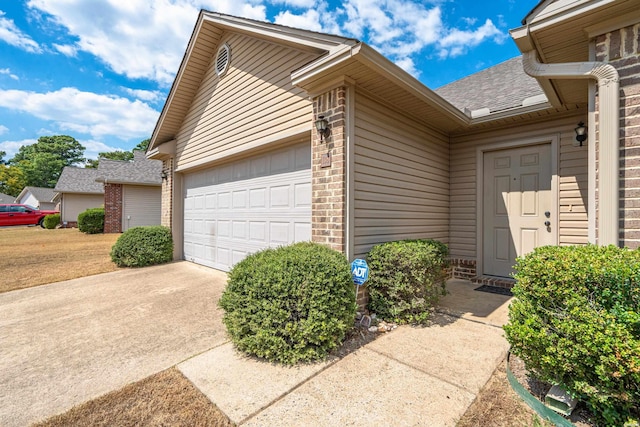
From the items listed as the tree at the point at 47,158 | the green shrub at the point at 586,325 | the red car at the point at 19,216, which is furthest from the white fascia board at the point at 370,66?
the tree at the point at 47,158

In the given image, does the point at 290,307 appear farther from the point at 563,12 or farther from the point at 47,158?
the point at 47,158

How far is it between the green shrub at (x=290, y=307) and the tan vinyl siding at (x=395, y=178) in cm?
99

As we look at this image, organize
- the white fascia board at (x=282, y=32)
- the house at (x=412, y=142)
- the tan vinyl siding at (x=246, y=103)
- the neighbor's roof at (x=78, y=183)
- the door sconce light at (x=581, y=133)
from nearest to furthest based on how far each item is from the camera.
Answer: the house at (x=412, y=142) < the white fascia board at (x=282, y=32) < the door sconce light at (x=581, y=133) < the tan vinyl siding at (x=246, y=103) < the neighbor's roof at (x=78, y=183)

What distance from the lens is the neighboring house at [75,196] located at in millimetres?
19297

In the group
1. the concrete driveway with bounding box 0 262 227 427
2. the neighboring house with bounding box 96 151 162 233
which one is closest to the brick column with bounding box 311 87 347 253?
the concrete driveway with bounding box 0 262 227 427

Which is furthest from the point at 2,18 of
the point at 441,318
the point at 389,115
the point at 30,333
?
the point at 441,318

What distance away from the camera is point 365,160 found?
12.8 feet

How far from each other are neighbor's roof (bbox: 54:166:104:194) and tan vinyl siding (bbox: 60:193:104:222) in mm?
555

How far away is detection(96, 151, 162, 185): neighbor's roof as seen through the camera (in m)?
14.4

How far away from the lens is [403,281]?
348 cm

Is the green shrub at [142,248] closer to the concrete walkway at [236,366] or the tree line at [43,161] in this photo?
the concrete walkway at [236,366]

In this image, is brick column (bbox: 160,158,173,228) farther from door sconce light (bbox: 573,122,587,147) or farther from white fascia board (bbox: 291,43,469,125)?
door sconce light (bbox: 573,122,587,147)

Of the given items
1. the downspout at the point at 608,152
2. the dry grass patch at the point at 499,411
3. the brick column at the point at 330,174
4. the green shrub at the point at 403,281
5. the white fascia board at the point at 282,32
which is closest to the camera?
the dry grass patch at the point at 499,411

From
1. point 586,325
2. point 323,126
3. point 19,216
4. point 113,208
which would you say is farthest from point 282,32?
point 19,216
